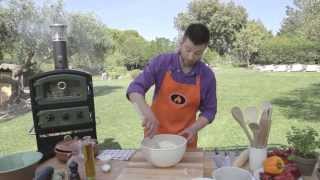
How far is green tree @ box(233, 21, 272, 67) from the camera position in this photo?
68.9ft

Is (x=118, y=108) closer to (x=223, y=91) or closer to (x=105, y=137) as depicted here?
(x=105, y=137)

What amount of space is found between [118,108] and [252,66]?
15.5m

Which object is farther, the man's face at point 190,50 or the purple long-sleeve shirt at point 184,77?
the purple long-sleeve shirt at point 184,77

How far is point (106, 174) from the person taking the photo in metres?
1.21

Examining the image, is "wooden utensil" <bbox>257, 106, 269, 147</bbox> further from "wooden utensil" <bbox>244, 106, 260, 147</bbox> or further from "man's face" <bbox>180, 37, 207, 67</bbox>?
"man's face" <bbox>180, 37, 207, 67</bbox>

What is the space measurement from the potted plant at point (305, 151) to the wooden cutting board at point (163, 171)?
1.14 ft

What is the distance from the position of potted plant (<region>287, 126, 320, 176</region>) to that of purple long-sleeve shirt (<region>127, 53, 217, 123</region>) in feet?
1.39

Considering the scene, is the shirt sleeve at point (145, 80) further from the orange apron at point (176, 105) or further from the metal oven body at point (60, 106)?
the metal oven body at point (60, 106)

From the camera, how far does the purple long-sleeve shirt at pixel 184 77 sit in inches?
60.1

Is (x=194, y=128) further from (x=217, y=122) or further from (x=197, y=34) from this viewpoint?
(x=217, y=122)

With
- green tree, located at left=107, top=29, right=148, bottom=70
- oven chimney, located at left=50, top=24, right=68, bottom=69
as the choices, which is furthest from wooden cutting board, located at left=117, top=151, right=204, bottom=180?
green tree, located at left=107, top=29, right=148, bottom=70

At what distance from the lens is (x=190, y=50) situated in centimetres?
140

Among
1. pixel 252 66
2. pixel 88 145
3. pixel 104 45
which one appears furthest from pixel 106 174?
pixel 252 66

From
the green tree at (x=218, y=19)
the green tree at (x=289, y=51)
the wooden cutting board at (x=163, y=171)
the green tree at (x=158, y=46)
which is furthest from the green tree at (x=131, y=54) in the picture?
the wooden cutting board at (x=163, y=171)
